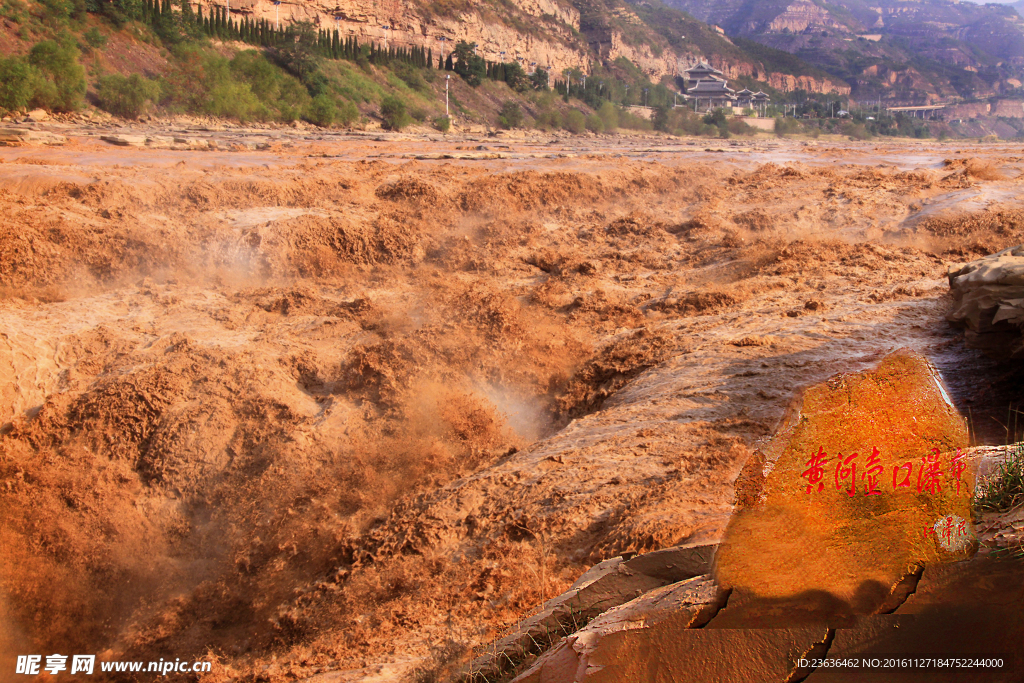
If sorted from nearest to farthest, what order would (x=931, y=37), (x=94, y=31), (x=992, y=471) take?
(x=992, y=471) < (x=94, y=31) < (x=931, y=37)

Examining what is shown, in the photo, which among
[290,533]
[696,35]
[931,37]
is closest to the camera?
[290,533]

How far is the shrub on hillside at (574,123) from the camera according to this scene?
46000 mm

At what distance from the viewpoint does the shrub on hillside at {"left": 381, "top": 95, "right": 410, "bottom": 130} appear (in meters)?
33.2

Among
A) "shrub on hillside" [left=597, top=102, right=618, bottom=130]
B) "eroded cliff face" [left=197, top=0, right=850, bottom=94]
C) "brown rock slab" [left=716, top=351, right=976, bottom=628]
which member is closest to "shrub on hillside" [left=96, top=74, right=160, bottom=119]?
"eroded cliff face" [left=197, top=0, right=850, bottom=94]

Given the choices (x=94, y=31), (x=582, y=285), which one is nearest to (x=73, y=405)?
(x=582, y=285)

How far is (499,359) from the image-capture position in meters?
6.87

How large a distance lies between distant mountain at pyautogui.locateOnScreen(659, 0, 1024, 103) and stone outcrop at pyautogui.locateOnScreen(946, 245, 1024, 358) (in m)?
112

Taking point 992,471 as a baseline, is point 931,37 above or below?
above

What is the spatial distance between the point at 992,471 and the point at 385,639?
260cm

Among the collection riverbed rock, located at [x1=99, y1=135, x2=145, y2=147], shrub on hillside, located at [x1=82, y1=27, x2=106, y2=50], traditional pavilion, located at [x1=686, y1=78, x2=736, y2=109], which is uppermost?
traditional pavilion, located at [x1=686, y1=78, x2=736, y2=109]

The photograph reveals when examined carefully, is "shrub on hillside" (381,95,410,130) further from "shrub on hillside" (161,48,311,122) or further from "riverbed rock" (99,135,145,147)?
"riverbed rock" (99,135,145,147)

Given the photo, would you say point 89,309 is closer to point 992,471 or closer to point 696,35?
point 992,471

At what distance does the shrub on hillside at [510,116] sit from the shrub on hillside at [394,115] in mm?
10557

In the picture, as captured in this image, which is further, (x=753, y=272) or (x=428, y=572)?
(x=753, y=272)
